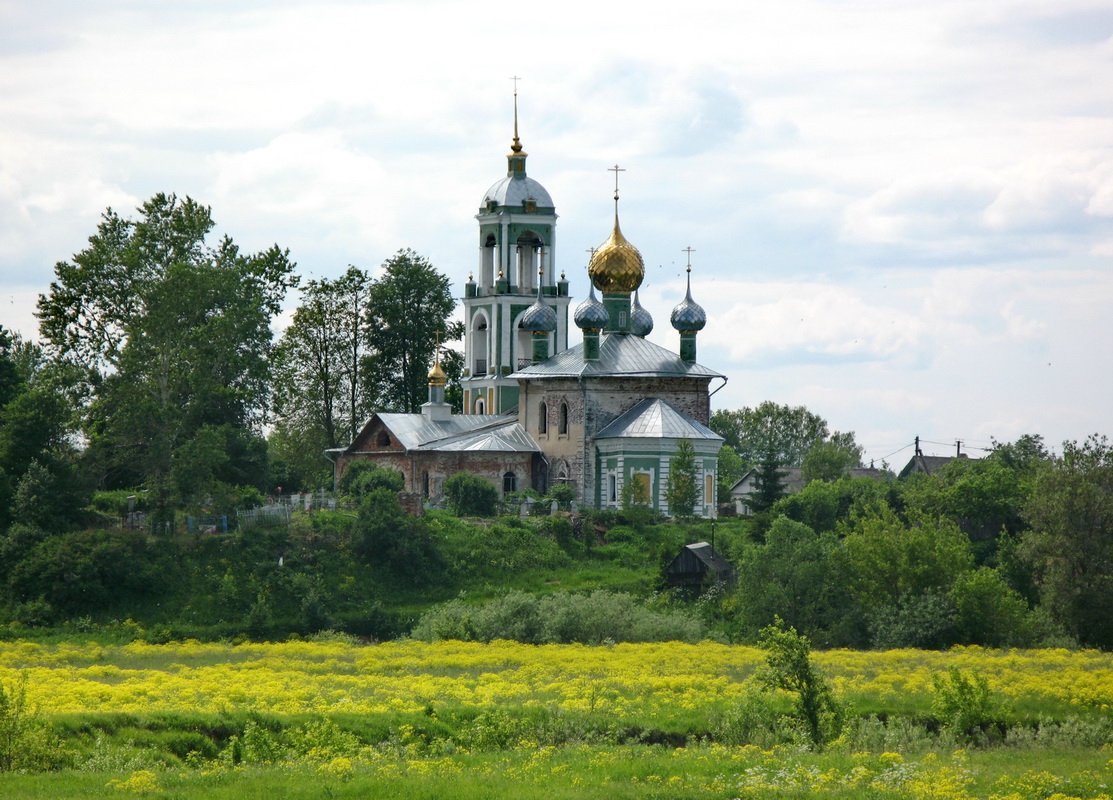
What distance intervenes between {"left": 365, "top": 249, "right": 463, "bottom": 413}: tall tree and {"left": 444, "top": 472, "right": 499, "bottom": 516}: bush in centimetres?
1692

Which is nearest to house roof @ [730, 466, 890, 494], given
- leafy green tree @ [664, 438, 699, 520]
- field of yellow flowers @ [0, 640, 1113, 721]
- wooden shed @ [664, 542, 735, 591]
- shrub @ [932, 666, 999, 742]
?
leafy green tree @ [664, 438, 699, 520]

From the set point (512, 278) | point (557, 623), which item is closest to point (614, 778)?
point (557, 623)

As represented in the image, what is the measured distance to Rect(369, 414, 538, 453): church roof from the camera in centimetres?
6506

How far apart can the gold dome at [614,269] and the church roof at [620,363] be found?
237 cm

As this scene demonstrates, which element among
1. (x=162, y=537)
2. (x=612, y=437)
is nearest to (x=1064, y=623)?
(x=612, y=437)

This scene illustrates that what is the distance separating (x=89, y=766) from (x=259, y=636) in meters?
19.6

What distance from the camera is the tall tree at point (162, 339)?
54750 mm

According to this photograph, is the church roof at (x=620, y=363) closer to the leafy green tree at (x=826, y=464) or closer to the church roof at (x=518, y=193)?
the church roof at (x=518, y=193)

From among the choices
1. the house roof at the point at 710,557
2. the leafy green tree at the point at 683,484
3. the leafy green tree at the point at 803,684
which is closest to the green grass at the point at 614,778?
the leafy green tree at the point at 803,684

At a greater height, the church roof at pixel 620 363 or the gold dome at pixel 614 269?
the gold dome at pixel 614 269

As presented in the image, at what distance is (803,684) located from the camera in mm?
31578

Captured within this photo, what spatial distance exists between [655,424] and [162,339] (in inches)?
672

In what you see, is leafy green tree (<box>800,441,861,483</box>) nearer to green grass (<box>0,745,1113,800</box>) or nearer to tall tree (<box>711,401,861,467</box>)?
tall tree (<box>711,401,861,467</box>)

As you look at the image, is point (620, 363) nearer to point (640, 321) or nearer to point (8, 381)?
point (640, 321)
